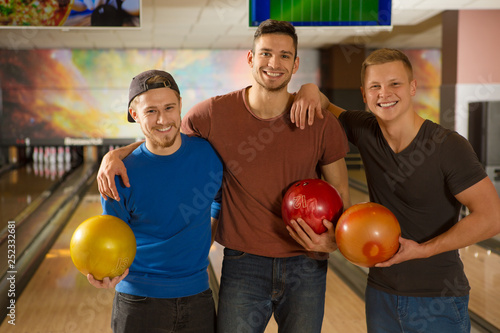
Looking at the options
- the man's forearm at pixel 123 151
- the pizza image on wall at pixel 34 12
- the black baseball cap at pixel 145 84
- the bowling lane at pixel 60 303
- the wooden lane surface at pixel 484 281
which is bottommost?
the bowling lane at pixel 60 303

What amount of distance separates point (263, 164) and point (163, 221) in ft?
1.23

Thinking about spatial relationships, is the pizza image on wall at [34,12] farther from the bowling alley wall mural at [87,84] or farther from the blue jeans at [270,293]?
the bowling alley wall mural at [87,84]

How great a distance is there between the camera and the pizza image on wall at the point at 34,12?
10.4 ft

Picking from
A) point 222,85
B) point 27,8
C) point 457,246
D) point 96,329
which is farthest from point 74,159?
point 457,246

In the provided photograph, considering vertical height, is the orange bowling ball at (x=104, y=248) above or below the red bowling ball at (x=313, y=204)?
below

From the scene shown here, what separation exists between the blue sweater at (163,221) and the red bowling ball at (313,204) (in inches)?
10.4

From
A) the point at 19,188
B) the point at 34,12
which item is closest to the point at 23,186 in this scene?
the point at 19,188

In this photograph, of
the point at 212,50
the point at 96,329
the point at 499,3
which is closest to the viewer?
the point at 96,329

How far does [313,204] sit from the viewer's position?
1.48 metres

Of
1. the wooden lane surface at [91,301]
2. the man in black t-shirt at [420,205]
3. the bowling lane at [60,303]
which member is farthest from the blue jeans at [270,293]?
the bowling lane at [60,303]

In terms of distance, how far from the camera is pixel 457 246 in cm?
142

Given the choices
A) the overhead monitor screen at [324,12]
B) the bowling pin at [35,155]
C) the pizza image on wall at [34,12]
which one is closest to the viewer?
the pizza image on wall at [34,12]

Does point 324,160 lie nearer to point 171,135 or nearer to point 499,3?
point 171,135

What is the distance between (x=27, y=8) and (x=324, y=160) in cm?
250
